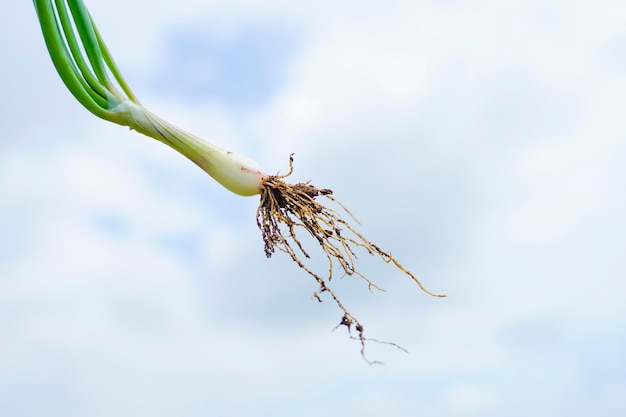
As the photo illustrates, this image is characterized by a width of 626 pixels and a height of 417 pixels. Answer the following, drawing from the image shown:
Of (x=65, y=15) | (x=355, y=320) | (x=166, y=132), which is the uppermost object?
(x=65, y=15)

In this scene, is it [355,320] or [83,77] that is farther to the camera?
[83,77]

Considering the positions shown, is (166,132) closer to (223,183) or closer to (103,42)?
(223,183)

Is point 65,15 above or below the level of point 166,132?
above

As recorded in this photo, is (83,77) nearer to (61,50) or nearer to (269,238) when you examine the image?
(61,50)

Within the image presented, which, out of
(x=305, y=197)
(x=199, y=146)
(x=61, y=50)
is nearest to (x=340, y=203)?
(x=305, y=197)

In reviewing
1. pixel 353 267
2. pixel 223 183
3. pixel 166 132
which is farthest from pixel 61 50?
pixel 353 267

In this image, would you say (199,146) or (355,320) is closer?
(355,320)
